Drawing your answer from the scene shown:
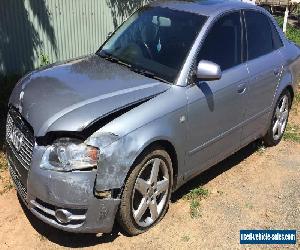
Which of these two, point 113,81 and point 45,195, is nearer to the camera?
point 45,195

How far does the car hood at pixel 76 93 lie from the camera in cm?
402

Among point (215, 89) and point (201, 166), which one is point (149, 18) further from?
point (201, 166)

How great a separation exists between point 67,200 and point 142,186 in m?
0.72

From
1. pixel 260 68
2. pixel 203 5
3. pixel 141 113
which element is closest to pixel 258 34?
pixel 260 68

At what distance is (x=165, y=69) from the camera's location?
476cm

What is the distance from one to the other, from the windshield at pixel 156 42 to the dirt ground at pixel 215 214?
1.45 meters

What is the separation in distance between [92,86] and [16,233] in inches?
60.9

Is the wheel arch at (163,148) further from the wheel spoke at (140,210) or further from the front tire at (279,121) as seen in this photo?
the front tire at (279,121)

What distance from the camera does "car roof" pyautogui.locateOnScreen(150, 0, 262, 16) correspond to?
5184mm

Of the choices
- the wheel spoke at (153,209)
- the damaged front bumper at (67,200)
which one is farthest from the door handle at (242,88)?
the damaged front bumper at (67,200)

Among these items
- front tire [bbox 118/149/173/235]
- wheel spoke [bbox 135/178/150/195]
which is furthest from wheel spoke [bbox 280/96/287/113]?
wheel spoke [bbox 135/178/150/195]

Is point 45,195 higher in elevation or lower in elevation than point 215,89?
lower

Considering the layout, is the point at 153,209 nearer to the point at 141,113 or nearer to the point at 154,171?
the point at 154,171

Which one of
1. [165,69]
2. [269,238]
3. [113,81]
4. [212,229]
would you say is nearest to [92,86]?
[113,81]
